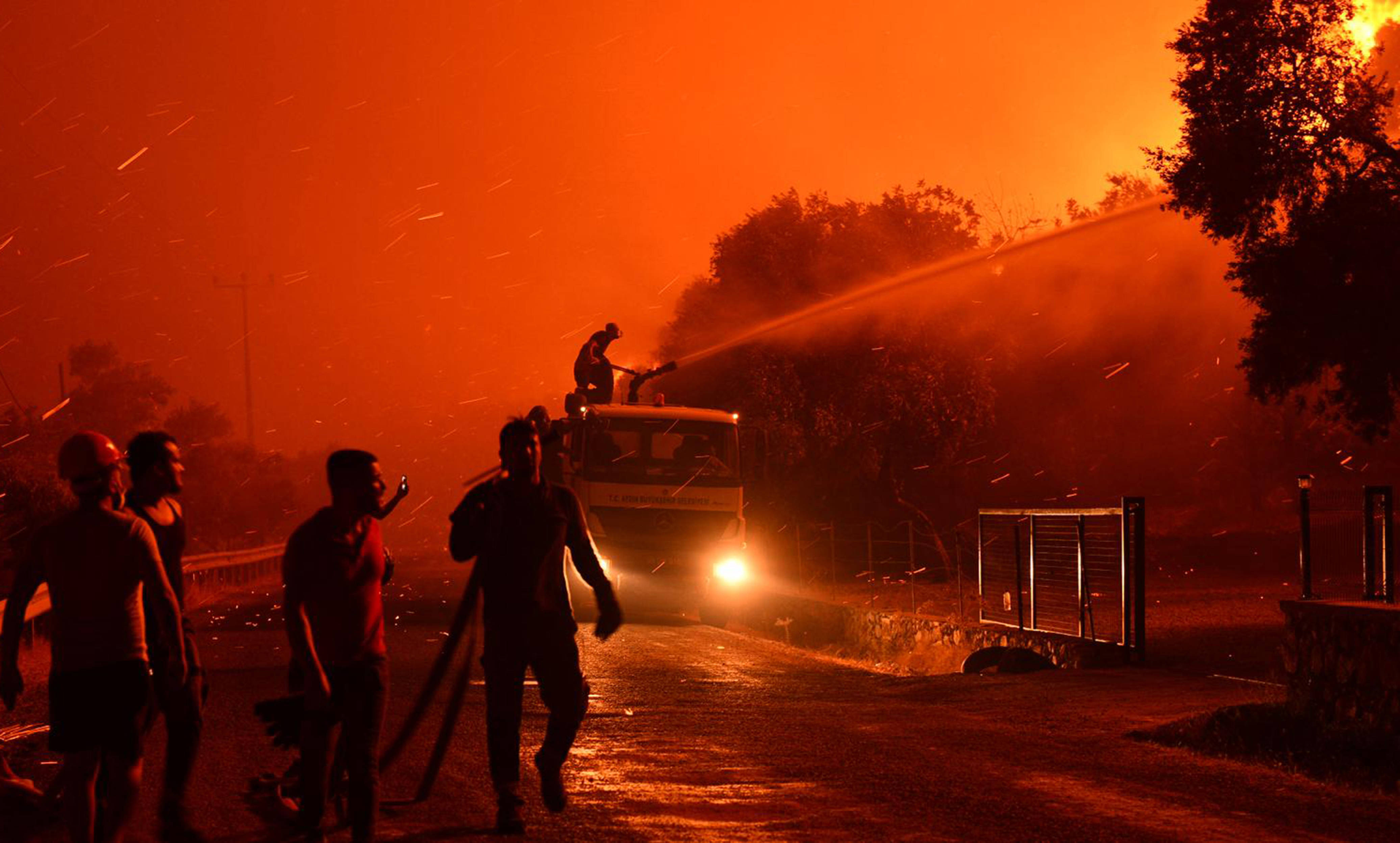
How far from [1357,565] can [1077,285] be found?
17094 millimetres

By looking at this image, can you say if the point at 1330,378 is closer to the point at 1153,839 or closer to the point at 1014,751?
the point at 1014,751

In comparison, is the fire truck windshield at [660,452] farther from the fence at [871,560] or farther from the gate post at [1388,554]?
the gate post at [1388,554]

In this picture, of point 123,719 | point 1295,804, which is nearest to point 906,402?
point 1295,804

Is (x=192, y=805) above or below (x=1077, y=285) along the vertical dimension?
below

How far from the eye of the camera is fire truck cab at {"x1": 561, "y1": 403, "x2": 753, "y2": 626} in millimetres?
22359

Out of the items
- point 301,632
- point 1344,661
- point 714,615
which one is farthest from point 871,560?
point 301,632

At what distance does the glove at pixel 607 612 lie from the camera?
7.43 meters

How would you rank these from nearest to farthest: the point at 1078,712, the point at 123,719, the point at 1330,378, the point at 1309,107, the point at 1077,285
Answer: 1. the point at 123,719
2. the point at 1078,712
3. the point at 1309,107
4. the point at 1330,378
5. the point at 1077,285

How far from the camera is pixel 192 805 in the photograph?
7914 mm

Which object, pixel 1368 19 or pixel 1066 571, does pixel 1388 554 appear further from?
pixel 1368 19

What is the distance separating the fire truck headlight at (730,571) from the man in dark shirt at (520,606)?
15.5 m

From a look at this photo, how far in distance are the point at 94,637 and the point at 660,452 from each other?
16.8 metres

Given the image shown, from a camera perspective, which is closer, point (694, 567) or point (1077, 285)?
point (694, 567)

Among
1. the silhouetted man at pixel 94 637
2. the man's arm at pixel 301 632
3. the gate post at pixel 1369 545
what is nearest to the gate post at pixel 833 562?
the gate post at pixel 1369 545
